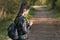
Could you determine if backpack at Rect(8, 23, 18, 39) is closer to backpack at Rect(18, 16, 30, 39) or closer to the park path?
backpack at Rect(18, 16, 30, 39)

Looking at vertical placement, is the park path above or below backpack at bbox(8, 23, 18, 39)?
below

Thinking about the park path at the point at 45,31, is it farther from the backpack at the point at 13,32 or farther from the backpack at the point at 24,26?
the backpack at the point at 13,32

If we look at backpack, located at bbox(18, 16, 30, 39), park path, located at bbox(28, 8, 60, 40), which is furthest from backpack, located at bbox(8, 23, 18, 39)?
park path, located at bbox(28, 8, 60, 40)

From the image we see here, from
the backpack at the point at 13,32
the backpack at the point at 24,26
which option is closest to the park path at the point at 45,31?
the backpack at the point at 24,26

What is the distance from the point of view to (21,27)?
6074 mm

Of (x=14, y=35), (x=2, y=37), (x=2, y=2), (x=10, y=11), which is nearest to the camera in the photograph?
(x=14, y=35)

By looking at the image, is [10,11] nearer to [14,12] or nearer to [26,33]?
[14,12]

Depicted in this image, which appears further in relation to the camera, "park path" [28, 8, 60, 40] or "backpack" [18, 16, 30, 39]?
"park path" [28, 8, 60, 40]

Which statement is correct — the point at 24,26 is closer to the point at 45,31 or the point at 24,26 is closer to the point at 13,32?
the point at 13,32

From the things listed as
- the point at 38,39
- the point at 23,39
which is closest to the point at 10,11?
the point at 38,39

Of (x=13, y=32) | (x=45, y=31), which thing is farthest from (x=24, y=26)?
(x=45, y=31)

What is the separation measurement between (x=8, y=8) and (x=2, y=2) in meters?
0.98

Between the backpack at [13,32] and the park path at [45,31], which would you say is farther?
the park path at [45,31]

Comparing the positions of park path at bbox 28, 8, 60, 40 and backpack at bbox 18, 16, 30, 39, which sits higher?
backpack at bbox 18, 16, 30, 39
